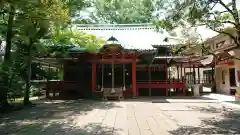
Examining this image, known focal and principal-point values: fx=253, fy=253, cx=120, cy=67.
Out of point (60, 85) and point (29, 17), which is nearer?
point (29, 17)

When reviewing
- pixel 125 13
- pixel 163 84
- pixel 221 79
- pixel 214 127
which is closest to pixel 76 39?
pixel 163 84

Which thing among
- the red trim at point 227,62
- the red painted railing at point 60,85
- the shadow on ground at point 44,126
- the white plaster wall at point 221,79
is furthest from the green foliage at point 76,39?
the white plaster wall at point 221,79

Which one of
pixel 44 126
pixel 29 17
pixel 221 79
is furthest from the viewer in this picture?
pixel 221 79

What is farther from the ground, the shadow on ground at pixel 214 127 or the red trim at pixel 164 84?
the red trim at pixel 164 84

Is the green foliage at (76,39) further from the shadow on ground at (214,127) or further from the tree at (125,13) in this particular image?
the tree at (125,13)

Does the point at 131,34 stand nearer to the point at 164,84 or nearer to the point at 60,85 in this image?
the point at 164,84

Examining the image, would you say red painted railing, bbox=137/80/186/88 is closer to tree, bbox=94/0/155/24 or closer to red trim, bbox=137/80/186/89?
red trim, bbox=137/80/186/89

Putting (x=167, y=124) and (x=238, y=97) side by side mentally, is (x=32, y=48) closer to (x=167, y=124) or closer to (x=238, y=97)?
(x=167, y=124)

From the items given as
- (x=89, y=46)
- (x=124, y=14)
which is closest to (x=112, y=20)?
(x=124, y=14)

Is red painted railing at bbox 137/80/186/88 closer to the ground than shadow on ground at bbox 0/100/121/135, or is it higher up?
higher up

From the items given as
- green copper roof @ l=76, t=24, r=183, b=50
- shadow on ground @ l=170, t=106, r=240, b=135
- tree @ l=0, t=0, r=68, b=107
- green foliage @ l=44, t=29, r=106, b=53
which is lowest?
shadow on ground @ l=170, t=106, r=240, b=135

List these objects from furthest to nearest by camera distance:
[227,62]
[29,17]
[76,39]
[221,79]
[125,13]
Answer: [125,13]
[221,79]
[227,62]
[76,39]
[29,17]

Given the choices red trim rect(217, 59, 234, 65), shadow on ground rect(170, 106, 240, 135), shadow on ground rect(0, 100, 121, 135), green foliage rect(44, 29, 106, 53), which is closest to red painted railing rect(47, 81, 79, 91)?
→ green foliage rect(44, 29, 106, 53)

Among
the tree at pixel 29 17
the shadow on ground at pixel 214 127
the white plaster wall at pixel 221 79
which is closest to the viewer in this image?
the tree at pixel 29 17
